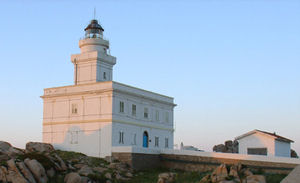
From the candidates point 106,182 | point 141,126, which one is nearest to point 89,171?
point 106,182

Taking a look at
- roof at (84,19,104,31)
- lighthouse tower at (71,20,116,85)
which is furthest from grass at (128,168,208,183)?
roof at (84,19,104,31)

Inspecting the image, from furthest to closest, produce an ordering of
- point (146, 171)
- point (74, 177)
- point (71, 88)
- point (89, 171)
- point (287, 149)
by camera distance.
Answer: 1. point (71, 88)
2. point (287, 149)
3. point (146, 171)
4. point (89, 171)
5. point (74, 177)

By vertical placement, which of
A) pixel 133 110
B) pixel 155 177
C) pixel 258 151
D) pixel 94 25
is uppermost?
pixel 94 25

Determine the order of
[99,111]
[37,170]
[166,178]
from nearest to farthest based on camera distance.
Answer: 1. [37,170]
2. [166,178]
3. [99,111]

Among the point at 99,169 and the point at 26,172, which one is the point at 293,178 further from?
the point at 26,172

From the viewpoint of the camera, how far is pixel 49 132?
3956 centimetres

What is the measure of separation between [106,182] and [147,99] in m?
14.3

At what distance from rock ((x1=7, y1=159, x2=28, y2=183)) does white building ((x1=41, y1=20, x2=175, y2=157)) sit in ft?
35.8

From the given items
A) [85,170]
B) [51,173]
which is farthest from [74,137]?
[51,173]

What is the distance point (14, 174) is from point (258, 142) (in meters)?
20.1

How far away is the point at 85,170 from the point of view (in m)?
28.0

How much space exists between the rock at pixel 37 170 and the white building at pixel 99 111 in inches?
381

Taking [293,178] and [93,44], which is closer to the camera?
[293,178]

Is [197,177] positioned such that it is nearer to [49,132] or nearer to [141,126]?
[141,126]
